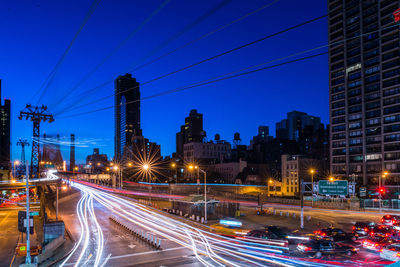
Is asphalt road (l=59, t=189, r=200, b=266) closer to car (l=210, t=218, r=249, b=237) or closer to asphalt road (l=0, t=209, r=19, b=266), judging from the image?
asphalt road (l=0, t=209, r=19, b=266)

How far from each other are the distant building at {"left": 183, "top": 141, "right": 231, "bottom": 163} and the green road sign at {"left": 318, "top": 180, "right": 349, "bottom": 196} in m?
108

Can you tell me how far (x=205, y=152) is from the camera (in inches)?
6275

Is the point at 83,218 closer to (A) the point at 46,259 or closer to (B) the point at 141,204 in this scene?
(B) the point at 141,204

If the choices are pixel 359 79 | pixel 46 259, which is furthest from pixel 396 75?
pixel 46 259

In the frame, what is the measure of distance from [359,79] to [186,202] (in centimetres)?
6976

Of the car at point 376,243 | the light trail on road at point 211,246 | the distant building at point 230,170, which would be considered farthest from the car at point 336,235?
the distant building at point 230,170

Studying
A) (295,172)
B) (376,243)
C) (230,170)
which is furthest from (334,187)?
(230,170)

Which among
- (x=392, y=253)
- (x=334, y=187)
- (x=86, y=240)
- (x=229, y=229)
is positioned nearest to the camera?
(x=392, y=253)

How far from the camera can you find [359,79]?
90625 mm

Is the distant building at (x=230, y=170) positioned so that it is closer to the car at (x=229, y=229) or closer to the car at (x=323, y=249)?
the car at (x=229, y=229)

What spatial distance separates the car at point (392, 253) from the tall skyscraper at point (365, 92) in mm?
61921

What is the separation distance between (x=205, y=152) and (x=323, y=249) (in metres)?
137

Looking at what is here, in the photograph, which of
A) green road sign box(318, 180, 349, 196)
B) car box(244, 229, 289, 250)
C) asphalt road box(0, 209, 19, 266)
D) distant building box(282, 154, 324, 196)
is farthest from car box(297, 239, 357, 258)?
distant building box(282, 154, 324, 196)

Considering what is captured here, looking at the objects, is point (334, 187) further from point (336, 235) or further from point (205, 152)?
point (205, 152)
